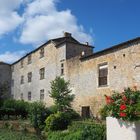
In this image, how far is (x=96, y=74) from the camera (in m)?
26.1

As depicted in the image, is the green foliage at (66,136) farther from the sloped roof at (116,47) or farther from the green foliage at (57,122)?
the sloped roof at (116,47)

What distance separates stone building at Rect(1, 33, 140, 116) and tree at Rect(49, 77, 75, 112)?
23.2 inches

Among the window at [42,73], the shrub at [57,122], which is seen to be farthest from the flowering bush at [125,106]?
the window at [42,73]

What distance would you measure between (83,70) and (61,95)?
10.1ft

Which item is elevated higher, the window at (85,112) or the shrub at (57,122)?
the window at (85,112)

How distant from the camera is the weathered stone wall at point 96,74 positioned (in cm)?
2199

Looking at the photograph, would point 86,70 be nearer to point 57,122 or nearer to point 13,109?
point 57,122

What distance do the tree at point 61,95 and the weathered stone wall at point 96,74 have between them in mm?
653

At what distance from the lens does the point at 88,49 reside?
115ft

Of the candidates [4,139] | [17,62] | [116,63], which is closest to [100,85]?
[116,63]

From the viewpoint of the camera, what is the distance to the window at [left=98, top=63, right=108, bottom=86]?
25000 millimetres

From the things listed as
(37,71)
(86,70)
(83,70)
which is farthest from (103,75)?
(37,71)

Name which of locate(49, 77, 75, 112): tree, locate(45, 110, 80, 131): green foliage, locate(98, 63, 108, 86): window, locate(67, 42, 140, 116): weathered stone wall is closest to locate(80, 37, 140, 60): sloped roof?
locate(67, 42, 140, 116): weathered stone wall

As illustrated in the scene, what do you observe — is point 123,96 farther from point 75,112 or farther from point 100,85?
point 75,112
